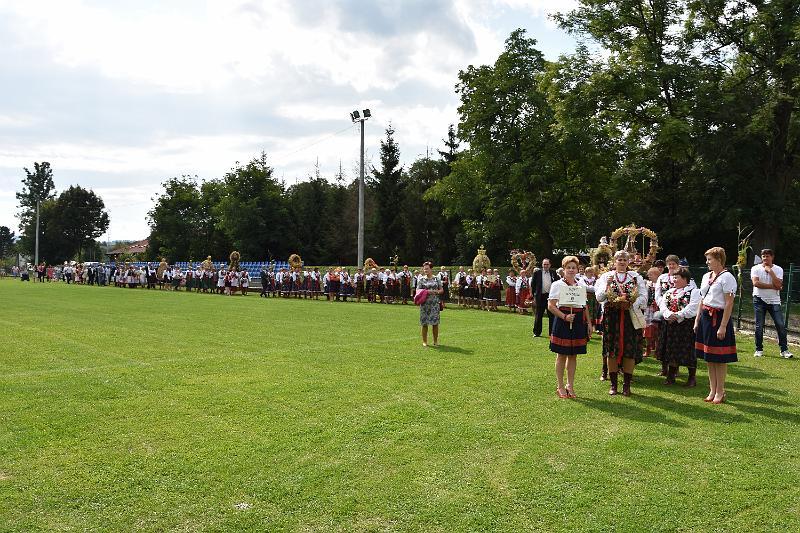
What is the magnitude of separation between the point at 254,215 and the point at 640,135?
40912mm

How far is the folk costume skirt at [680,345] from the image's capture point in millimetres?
9320

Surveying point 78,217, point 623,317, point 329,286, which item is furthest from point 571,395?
point 78,217

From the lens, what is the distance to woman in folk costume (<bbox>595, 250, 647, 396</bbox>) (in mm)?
8367

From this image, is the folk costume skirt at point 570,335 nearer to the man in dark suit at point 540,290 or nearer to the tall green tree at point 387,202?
the man in dark suit at point 540,290

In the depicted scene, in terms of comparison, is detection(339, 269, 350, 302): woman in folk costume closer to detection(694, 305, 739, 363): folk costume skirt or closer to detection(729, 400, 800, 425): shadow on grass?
detection(694, 305, 739, 363): folk costume skirt

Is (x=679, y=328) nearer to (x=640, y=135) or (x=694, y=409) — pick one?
(x=694, y=409)

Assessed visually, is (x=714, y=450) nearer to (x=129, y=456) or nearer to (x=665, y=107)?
(x=129, y=456)

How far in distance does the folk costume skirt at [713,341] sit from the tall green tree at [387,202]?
49602mm

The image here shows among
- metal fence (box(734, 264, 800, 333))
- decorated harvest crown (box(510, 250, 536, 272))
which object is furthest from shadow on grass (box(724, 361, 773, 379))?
decorated harvest crown (box(510, 250, 536, 272))

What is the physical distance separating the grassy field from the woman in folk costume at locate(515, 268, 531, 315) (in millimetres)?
11935

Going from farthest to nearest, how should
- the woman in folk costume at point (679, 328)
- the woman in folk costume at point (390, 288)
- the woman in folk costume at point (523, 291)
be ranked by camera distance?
the woman in folk costume at point (390, 288), the woman in folk costume at point (523, 291), the woman in folk costume at point (679, 328)

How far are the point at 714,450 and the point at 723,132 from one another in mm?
24813

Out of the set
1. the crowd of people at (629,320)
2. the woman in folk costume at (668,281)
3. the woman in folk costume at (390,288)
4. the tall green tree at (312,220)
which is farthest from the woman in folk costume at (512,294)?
the tall green tree at (312,220)

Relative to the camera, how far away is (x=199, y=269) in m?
41.9
